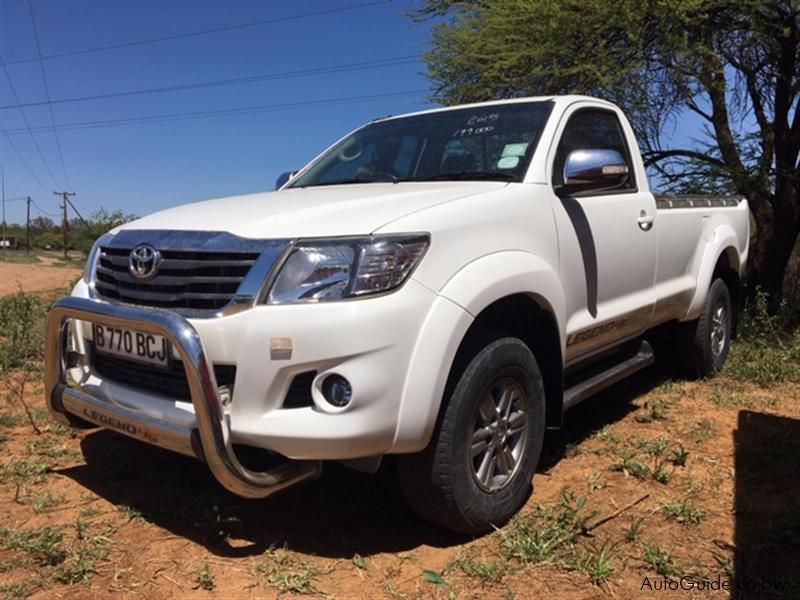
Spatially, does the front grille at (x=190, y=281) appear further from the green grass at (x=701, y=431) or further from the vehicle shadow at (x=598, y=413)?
the green grass at (x=701, y=431)

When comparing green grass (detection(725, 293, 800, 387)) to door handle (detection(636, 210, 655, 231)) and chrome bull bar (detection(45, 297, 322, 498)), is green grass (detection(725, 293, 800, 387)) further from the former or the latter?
chrome bull bar (detection(45, 297, 322, 498))

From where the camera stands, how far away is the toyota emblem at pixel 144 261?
2717 mm

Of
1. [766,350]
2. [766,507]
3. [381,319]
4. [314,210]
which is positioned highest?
[314,210]

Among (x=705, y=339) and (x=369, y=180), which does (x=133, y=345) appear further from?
(x=705, y=339)

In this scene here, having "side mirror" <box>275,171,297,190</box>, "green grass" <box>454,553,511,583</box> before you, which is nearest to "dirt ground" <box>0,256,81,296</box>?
"side mirror" <box>275,171,297,190</box>

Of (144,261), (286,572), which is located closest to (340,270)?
(144,261)

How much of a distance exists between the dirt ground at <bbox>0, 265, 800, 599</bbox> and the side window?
5.17 feet

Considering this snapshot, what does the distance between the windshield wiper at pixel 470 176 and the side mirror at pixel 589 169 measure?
0.95 feet

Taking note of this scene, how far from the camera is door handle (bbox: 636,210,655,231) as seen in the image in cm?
416

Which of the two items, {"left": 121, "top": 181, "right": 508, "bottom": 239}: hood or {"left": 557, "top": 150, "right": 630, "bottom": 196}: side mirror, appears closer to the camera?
{"left": 121, "top": 181, "right": 508, "bottom": 239}: hood

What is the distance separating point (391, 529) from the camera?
3.01m

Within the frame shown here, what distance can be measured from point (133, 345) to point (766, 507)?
114 inches

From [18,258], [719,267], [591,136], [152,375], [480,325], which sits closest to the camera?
[152,375]

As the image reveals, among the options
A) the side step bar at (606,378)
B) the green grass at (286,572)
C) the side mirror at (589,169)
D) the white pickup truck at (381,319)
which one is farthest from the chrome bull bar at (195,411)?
the side mirror at (589,169)
